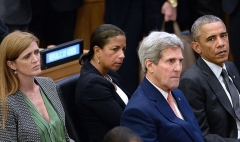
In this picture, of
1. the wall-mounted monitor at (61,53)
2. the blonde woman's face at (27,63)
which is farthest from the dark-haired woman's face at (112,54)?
the blonde woman's face at (27,63)

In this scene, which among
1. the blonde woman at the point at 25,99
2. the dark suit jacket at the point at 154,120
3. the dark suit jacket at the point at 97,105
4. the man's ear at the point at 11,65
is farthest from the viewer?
the dark suit jacket at the point at 97,105

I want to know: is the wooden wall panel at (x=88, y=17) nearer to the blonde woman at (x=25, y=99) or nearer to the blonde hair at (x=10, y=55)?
the blonde woman at (x=25, y=99)

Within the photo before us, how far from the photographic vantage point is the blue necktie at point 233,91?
403 cm

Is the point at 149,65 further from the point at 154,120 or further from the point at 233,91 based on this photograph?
the point at 233,91

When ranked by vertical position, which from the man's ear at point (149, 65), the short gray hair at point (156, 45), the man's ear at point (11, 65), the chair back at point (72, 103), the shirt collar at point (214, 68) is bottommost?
the chair back at point (72, 103)

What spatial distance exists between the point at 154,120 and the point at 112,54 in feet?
2.76

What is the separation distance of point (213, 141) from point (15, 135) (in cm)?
107

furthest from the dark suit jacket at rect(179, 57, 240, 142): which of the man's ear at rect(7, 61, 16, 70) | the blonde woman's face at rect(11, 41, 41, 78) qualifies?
the man's ear at rect(7, 61, 16, 70)

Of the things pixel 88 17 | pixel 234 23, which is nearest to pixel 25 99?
pixel 88 17

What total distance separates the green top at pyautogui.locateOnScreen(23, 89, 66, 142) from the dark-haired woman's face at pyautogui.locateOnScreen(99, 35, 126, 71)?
0.55 meters

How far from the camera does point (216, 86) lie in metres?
4.01

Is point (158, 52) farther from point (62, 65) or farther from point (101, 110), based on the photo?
point (62, 65)

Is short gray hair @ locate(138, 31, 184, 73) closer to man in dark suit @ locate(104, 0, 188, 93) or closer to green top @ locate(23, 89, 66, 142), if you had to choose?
green top @ locate(23, 89, 66, 142)

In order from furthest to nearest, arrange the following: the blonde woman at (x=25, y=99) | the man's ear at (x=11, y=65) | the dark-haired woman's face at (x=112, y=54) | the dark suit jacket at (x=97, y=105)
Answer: the dark-haired woman's face at (x=112, y=54) → the dark suit jacket at (x=97, y=105) → the man's ear at (x=11, y=65) → the blonde woman at (x=25, y=99)
